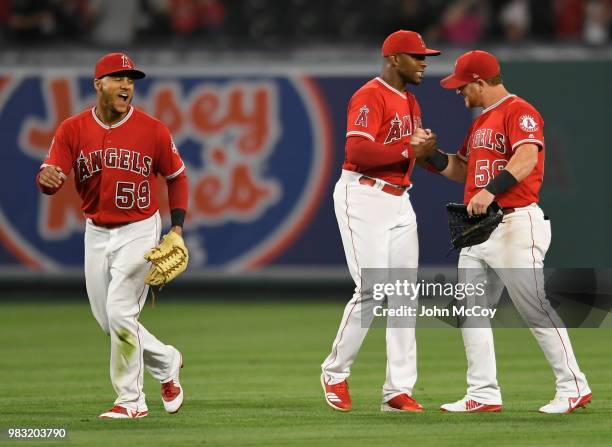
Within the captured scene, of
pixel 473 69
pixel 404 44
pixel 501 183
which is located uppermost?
pixel 404 44

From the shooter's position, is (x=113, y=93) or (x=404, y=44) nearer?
(x=113, y=93)

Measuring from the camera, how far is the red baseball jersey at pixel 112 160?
23.8 feet

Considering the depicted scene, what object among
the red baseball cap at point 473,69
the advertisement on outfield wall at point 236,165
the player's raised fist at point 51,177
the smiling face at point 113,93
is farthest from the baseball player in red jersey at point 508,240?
the advertisement on outfield wall at point 236,165

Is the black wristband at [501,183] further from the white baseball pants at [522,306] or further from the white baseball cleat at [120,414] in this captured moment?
the white baseball cleat at [120,414]

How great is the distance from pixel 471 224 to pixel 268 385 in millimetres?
2104

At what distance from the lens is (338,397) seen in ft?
24.2

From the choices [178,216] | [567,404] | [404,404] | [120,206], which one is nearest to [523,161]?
[567,404]

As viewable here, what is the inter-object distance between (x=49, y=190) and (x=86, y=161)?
302 millimetres

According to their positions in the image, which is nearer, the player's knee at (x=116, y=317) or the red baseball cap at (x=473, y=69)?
the player's knee at (x=116, y=317)

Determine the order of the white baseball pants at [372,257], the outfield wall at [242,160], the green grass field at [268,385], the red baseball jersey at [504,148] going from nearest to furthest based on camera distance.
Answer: the green grass field at [268,385] < the red baseball jersey at [504,148] < the white baseball pants at [372,257] < the outfield wall at [242,160]

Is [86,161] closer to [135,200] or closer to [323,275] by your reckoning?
[135,200]

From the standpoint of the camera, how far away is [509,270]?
7.22m

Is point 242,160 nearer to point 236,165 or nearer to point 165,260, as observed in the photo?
point 236,165

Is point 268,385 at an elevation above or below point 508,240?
below
